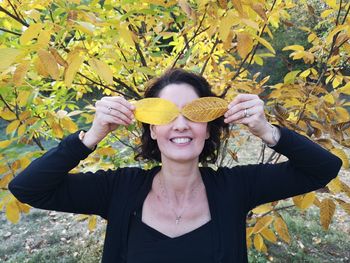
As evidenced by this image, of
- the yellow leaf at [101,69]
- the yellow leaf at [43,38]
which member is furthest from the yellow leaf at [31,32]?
the yellow leaf at [101,69]

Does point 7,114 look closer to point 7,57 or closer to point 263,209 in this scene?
point 7,57

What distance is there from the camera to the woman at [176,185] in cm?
132

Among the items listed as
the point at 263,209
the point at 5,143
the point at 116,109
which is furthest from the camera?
the point at 263,209

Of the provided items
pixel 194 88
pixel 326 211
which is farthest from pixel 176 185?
pixel 326 211

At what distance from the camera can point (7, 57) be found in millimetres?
972

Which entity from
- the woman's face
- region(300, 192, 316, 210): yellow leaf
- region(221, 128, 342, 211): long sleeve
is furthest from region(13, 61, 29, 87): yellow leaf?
region(300, 192, 316, 210): yellow leaf

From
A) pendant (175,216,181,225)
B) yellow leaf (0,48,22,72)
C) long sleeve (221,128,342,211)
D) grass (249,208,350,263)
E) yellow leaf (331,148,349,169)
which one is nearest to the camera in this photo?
yellow leaf (0,48,22,72)

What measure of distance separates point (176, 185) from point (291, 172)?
50 cm

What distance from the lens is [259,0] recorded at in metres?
1.47

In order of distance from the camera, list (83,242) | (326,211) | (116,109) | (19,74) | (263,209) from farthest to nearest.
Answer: (83,242) < (263,209) < (326,211) < (116,109) < (19,74)

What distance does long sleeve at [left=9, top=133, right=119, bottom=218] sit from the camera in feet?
4.34

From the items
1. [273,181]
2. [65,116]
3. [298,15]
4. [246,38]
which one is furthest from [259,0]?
[298,15]

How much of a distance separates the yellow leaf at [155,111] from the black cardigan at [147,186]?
26 centimetres

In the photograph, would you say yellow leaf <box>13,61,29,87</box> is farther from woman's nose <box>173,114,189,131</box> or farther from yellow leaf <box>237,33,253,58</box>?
yellow leaf <box>237,33,253,58</box>
